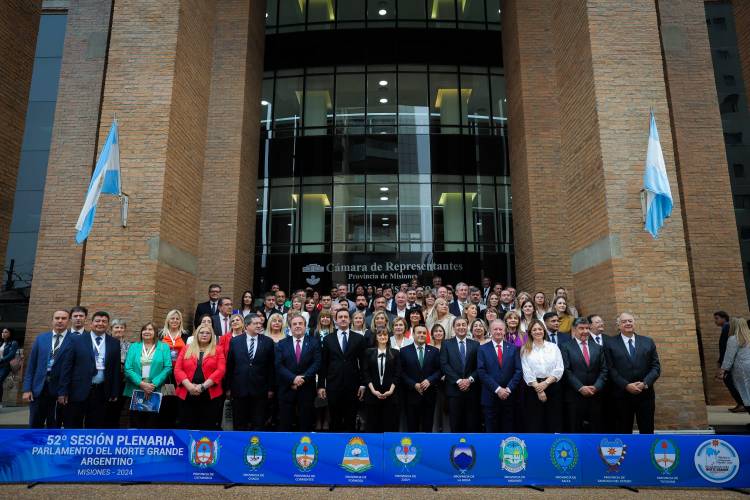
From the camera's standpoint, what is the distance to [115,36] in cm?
1056

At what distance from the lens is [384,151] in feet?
60.8

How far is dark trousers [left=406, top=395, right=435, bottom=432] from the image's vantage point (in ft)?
24.2

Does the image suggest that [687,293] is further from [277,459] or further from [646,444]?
[277,459]

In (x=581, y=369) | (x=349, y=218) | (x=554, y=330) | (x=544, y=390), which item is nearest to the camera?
(x=544, y=390)

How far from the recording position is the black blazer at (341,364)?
7418 millimetres

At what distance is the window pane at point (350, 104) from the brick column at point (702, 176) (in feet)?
32.5

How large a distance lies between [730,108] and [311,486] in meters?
26.1

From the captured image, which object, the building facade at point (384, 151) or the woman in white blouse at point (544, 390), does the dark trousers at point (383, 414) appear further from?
the building facade at point (384, 151)

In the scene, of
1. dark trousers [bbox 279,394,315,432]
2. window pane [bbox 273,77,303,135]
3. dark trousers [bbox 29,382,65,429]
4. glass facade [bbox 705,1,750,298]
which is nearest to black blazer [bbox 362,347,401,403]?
dark trousers [bbox 279,394,315,432]

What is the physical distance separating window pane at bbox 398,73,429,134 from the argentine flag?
440 inches

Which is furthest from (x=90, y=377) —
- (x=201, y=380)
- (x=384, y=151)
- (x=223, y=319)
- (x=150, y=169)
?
(x=384, y=151)

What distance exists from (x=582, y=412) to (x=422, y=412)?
2.28 meters

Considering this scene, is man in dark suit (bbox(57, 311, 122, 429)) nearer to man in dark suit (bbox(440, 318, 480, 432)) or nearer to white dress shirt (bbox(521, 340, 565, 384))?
man in dark suit (bbox(440, 318, 480, 432))

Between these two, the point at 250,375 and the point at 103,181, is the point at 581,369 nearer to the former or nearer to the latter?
the point at 250,375
